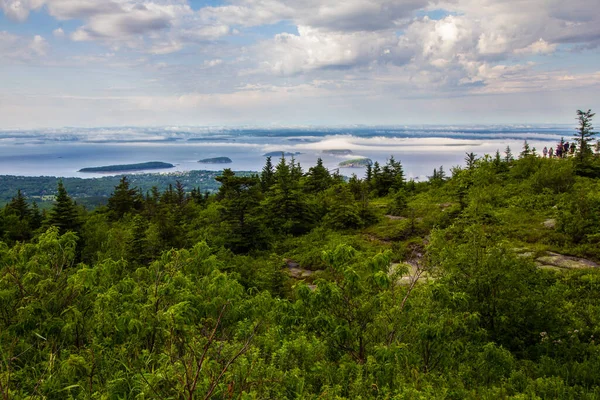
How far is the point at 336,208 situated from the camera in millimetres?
20250

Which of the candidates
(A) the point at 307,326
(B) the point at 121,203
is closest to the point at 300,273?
(A) the point at 307,326

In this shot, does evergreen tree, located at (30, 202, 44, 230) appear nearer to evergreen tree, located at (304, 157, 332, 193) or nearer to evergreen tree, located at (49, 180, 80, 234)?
evergreen tree, located at (49, 180, 80, 234)

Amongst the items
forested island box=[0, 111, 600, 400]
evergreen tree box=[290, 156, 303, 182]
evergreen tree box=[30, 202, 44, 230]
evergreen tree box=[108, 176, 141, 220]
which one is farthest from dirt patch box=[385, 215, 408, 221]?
evergreen tree box=[30, 202, 44, 230]

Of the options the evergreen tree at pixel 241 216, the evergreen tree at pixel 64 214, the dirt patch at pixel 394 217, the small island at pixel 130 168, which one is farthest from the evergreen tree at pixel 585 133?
the small island at pixel 130 168

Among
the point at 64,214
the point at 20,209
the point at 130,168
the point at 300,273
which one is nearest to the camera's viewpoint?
the point at 300,273

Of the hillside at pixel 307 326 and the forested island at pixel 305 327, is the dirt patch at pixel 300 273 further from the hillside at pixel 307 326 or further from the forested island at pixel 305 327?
the hillside at pixel 307 326

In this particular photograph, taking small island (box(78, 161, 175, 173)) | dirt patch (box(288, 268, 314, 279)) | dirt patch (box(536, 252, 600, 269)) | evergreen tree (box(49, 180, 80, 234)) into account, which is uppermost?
evergreen tree (box(49, 180, 80, 234))

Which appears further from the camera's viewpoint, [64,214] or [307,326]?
[64,214]

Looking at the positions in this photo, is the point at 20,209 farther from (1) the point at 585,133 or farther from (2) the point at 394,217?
(1) the point at 585,133

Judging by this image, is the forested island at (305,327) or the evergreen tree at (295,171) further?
the evergreen tree at (295,171)

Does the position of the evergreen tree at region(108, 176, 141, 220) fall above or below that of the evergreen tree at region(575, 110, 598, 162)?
below

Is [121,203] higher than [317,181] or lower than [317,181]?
lower

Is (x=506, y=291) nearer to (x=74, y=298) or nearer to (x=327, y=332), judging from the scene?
(x=327, y=332)

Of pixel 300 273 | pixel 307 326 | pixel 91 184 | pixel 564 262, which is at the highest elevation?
pixel 307 326
